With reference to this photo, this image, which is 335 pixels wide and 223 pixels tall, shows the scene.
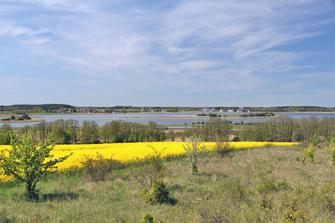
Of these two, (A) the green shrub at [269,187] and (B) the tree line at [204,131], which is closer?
(A) the green shrub at [269,187]

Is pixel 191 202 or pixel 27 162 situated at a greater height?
pixel 27 162

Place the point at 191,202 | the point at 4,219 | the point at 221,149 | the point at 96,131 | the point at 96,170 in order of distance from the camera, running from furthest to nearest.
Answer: the point at 96,131 < the point at 221,149 < the point at 96,170 < the point at 191,202 < the point at 4,219

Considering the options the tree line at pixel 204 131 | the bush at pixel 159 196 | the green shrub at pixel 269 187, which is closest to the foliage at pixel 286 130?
the tree line at pixel 204 131

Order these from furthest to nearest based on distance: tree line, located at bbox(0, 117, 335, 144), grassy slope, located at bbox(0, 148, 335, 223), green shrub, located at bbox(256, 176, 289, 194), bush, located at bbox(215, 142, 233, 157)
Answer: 1. tree line, located at bbox(0, 117, 335, 144)
2. bush, located at bbox(215, 142, 233, 157)
3. green shrub, located at bbox(256, 176, 289, 194)
4. grassy slope, located at bbox(0, 148, 335, 223)

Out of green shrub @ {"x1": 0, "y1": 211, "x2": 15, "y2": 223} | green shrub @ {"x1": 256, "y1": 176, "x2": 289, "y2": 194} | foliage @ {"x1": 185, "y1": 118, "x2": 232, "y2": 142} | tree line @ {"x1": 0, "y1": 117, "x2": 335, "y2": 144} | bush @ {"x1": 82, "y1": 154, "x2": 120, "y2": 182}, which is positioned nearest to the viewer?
green shrub @ {"x1": 0, "y1": 211, "x2": 15, "y2": 223}

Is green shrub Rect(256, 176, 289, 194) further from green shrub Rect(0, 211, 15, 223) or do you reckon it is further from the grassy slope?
green shrub Rect(0, 211, 15, 223)

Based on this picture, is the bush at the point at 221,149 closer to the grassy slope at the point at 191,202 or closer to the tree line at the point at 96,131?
the grassy slope at the point at 191,202

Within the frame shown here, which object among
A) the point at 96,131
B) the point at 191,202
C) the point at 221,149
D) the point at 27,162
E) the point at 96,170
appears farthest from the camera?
the point at 96,131

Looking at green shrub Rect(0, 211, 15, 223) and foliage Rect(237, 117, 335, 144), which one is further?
foliage Rect(237, 117, 335, 144)

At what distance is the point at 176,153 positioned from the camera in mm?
30219

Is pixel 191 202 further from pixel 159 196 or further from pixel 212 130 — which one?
pixel 212 130

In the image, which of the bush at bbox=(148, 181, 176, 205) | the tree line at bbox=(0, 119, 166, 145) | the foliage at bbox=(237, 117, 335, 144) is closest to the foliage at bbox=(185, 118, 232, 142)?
the foliage at bbox=(237, 117, 335, 144)

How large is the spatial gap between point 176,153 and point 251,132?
113 feet

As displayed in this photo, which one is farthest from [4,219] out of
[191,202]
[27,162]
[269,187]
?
[269,187]
